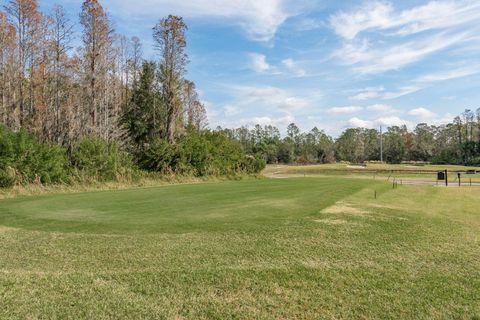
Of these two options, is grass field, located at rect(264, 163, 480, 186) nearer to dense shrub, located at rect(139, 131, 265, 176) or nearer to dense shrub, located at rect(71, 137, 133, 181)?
dense shrub, located at rect(139, 131, 265, 176)

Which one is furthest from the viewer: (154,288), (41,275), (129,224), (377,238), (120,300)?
(129,224)

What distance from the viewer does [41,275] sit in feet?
13.2

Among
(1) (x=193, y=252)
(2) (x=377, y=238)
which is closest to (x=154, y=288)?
(1) (x=193, y=252)

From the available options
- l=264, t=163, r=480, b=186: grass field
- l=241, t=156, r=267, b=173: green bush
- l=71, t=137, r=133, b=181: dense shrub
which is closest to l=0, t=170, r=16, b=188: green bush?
l=71, t=137, r=133, b=181: dense shrub

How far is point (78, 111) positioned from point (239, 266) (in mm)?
23739

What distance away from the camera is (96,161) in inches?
688

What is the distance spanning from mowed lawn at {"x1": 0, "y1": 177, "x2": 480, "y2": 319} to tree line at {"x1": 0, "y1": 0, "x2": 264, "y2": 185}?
8.91m

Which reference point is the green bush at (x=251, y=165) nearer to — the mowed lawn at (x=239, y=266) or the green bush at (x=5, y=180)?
the green bush at (x=5, y=180)

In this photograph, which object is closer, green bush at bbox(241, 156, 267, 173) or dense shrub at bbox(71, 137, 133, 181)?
dense shrub at bbox(71, 137, 133, 181)

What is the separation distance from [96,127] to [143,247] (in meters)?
20.1

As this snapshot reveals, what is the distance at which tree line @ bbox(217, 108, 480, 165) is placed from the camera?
234 ft

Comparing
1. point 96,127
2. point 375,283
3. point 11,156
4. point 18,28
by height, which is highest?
point 18,28

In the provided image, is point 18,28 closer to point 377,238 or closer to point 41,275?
point 41,275

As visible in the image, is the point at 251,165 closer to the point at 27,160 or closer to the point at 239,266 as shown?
the point at 27,160
